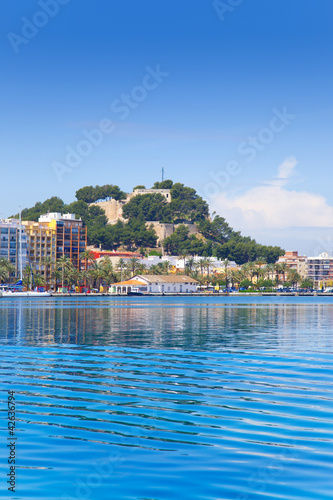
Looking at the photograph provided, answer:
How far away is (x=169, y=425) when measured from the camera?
47.3 ft

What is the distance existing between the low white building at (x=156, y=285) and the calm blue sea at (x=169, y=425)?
148 metres

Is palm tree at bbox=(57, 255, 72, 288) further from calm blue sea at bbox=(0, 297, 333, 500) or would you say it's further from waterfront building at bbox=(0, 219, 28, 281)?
calm blue sea at bbox=(0, 297, 333, 500)

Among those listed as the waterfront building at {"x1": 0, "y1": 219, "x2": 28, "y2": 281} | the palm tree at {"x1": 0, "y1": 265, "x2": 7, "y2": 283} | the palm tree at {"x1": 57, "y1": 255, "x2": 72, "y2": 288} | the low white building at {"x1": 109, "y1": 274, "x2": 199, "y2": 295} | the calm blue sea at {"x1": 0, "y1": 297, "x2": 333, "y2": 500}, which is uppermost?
the waterfront building at {"x1": 0, "y1": 219, "x2": 28, "y2": 281}

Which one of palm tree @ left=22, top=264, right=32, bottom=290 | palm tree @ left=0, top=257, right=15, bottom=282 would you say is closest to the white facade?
palm tree @ left=22, top=264, right=32, bottom=290

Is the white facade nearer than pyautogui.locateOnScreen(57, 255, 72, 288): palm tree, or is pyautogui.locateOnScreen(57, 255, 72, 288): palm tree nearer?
pyautogui.locateOnScreen(57, 255, 72, 288): palm tree

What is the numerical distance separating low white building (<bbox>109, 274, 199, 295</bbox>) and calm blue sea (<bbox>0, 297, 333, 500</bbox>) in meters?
148

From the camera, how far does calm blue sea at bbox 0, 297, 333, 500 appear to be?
10602 mm

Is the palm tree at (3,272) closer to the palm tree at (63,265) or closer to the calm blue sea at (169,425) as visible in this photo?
the palm tree at (63,265)

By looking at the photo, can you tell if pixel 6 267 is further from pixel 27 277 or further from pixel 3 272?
pixel 27 277

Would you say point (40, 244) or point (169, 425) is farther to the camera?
point (40, 244)

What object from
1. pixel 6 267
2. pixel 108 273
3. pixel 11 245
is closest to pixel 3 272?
pixel 6 267

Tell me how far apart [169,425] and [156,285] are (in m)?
167

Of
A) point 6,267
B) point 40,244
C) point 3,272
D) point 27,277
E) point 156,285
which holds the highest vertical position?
point 40,244

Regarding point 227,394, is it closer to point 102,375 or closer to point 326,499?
point 102,375
